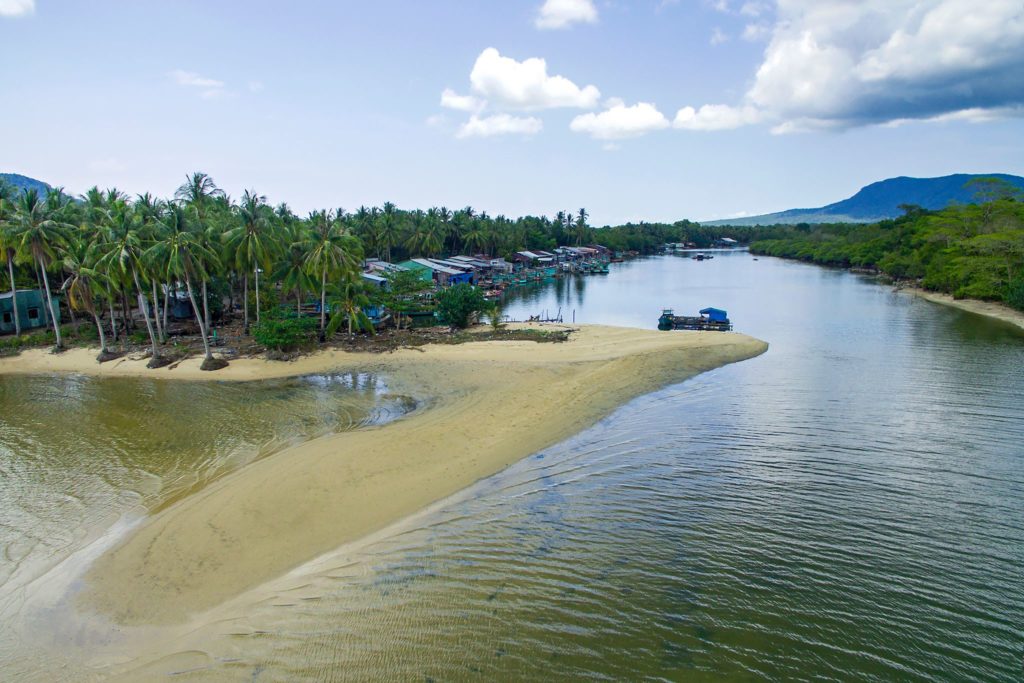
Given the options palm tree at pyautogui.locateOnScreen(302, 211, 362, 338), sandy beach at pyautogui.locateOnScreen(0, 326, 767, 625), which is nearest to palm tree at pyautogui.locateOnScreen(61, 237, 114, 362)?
Result: sandy beach at pyautogui.locateOnScreen(0, 326, 767, 625)

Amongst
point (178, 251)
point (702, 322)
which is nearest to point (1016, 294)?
point (702, 322)

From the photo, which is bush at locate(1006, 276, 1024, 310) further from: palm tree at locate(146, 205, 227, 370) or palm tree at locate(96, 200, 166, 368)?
palm tree at locate(96, 200, 166, 368)

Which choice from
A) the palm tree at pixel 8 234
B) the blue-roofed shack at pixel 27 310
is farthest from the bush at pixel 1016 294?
the blue-roofed shack at pixel 27 310

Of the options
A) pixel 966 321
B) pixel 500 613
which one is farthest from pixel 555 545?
pixel 966 321

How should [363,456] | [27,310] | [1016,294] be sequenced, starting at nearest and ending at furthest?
[363,456] < [27,310] < [1016,294]

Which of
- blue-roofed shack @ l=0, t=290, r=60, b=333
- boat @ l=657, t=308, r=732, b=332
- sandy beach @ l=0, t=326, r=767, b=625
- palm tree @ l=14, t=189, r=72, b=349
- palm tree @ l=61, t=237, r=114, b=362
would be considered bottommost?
sandy beach @ l=0, t=326, r=767, b=625

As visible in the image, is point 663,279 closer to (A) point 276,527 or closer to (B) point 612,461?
(B) point 612,461

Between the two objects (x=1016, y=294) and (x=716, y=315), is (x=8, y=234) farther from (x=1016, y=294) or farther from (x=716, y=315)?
(x=1016, y=294)
